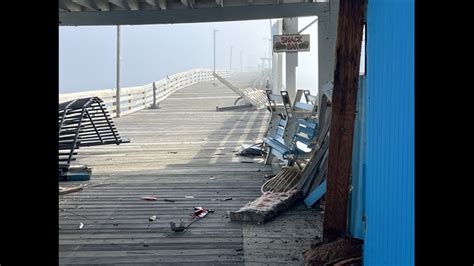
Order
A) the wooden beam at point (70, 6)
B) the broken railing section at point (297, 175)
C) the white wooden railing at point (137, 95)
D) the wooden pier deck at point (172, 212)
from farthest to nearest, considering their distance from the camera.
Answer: the white wooden railing at point (137, 95), the wooden beam at point (70, 6), the broken railing section at point (297, 175), the wooden pier deck at point (172, 212)

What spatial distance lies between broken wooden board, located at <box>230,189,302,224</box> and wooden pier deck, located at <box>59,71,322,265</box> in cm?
8

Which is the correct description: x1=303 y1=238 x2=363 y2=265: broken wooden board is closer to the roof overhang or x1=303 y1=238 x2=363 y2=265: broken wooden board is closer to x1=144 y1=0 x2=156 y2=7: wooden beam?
the roof overhang

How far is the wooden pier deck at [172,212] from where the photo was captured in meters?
4.24

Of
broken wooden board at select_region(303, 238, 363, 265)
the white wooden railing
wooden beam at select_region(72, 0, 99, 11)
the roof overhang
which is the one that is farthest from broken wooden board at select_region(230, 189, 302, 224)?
the white wooden railing

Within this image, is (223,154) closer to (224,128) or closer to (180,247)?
(224,128)

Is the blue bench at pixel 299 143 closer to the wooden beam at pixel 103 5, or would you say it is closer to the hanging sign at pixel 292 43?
the hanging sign at pixel 292 43

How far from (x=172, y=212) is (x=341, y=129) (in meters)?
2.47

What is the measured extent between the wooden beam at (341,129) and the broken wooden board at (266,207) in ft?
3.78

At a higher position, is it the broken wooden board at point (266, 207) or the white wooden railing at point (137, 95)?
the white wooden railing at point (137, 95)

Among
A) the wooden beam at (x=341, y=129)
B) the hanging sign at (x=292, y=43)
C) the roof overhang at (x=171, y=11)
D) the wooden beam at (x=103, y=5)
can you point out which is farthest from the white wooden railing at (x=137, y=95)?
the wooden beam at (x=341, y=129)

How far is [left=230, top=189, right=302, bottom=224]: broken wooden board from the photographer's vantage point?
515 centimetres

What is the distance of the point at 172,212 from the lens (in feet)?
18.8

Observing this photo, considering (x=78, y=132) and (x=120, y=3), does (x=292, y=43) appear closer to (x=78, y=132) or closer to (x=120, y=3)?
(x=120, y=3)
